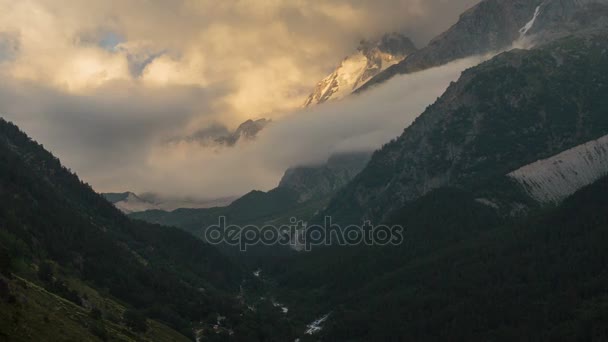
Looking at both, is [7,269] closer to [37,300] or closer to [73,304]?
[37,300]

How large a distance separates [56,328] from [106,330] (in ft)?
97.9

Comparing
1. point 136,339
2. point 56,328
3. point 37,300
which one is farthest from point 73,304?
point 56,328

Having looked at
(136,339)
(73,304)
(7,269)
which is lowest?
(136,339)

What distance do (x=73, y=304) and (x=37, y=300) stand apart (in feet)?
105

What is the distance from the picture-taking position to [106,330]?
17688 cm

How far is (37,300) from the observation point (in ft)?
531

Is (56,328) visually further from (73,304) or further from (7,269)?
(73,304)

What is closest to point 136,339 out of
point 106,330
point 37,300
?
point 106,330

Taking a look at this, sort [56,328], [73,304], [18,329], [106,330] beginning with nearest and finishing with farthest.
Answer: [18,329]
[56,328]
[106,330]
[73,304]

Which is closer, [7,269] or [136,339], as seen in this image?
[7,269]

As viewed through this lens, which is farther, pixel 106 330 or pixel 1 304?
pixel 106 330

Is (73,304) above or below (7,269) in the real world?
below

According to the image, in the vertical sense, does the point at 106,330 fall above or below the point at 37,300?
below

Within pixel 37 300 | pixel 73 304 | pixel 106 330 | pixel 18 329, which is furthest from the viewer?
pixel 73 304
